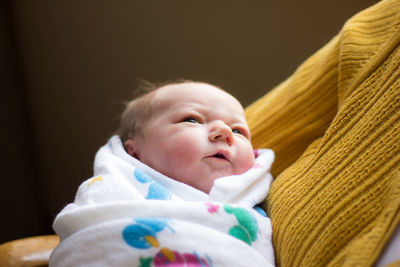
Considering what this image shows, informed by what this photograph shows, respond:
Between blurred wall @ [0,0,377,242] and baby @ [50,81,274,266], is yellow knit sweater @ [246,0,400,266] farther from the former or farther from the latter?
blurred wall @ [0,0,377,242]

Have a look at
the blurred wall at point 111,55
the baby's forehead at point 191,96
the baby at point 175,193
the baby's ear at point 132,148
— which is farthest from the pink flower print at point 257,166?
the blurred wall at point 111,55

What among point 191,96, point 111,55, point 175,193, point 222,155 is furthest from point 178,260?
point 111,55

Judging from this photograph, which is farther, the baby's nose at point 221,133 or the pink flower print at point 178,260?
the baby's nose at point 221,133

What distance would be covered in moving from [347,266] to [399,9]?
481 mm

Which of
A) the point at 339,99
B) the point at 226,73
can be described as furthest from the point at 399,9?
the point at 226,73

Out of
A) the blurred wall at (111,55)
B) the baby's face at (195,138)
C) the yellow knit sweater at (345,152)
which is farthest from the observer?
the blurred wall at (111,55)

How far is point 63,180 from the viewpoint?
1808 millimetres

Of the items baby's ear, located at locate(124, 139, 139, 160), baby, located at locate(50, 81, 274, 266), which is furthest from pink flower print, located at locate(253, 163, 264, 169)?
baby's ear, located at locate(124, 139, 139, 160)

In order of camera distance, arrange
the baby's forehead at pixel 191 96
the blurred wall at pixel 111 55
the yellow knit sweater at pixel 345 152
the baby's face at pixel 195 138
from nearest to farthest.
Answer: the yellow knit sweater at pixel 345 152 < the baby's face at pixel 195 138 < the baby's forehead at pixel 191 96 < the blurred wall at pixel 111 55

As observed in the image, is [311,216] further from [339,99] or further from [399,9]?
[399,9]

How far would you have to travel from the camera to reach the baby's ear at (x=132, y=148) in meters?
0.86

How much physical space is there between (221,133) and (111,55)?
102 cm

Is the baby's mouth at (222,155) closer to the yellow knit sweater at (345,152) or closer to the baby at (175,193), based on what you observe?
the baby at (175,193)

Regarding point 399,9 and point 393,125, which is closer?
point 393,125
